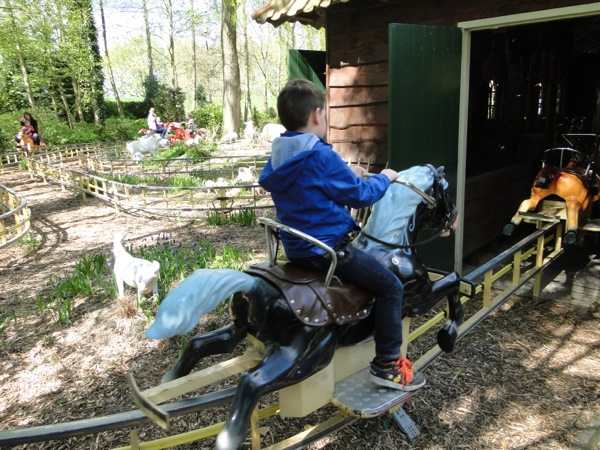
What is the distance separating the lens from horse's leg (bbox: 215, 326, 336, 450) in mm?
1853

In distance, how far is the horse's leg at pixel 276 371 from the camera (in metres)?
1.85

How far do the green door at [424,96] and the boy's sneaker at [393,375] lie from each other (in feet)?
7.81

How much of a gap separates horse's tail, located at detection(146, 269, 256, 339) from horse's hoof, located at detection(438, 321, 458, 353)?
1.50m

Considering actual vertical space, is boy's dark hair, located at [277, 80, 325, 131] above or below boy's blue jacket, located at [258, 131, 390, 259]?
above

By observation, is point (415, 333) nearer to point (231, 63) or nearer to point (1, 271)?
point (1, 271)

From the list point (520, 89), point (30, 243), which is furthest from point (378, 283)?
point (30, 243)

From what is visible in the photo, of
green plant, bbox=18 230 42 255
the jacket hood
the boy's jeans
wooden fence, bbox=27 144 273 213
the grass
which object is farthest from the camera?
wooden fence, bbox=27 144 273 213

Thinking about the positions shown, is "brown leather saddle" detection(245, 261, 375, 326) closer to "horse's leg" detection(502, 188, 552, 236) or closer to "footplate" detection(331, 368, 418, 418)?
"footplate" detection(331, 368, 418, 418)

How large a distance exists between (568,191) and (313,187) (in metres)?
4.13

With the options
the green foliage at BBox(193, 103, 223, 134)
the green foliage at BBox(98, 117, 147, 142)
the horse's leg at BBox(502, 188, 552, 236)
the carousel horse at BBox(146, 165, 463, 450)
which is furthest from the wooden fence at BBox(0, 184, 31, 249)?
the green foliage at BBox(193, 103, 223, 134)

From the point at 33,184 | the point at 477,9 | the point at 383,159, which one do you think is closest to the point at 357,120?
the point at 383,159

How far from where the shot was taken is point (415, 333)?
126 inches

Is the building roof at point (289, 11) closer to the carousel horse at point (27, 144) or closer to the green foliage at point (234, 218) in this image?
the green foliage at point (234, 218)

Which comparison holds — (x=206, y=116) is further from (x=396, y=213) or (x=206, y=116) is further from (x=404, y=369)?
(x=404, y=369)
